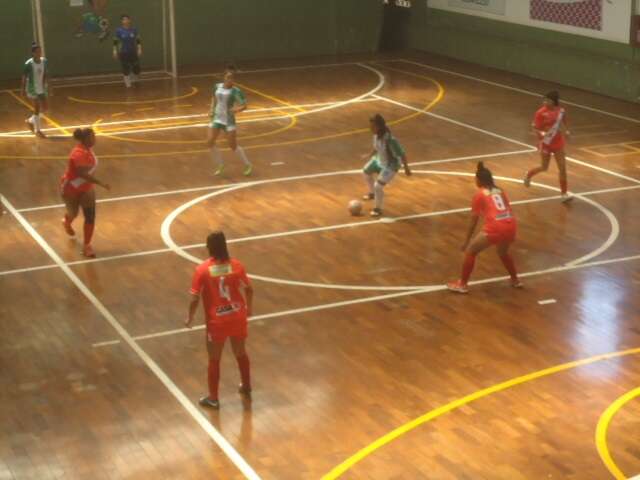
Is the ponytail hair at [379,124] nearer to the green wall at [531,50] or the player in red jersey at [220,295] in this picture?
the player in red jersey at [220,295]

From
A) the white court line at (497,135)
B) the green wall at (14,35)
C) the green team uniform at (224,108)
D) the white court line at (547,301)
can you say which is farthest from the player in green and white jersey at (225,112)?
the green wall at (14,35)

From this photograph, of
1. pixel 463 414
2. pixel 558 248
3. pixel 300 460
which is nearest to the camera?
pixel 300 460

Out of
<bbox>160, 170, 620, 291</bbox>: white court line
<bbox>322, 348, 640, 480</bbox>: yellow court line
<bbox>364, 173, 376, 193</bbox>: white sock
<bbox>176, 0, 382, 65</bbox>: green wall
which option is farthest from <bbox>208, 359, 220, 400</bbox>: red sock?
<bbox>176, 0, 382, 65</bbox>: green wall

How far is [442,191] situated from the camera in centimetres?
1992

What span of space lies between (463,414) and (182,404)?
2742 millimetres

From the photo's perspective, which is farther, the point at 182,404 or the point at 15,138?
the point at 15,138

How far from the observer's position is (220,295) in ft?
36.9

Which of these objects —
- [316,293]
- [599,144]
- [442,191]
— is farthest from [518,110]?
[316,293]

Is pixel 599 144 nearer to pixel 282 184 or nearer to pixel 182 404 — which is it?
pixel 282 184

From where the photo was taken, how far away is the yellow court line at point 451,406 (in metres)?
10.6

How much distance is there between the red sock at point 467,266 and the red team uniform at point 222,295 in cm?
418

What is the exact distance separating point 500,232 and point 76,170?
18.8 ft

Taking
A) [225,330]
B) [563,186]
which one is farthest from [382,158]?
[225,330]

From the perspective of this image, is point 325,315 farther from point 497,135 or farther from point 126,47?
point 126,47
